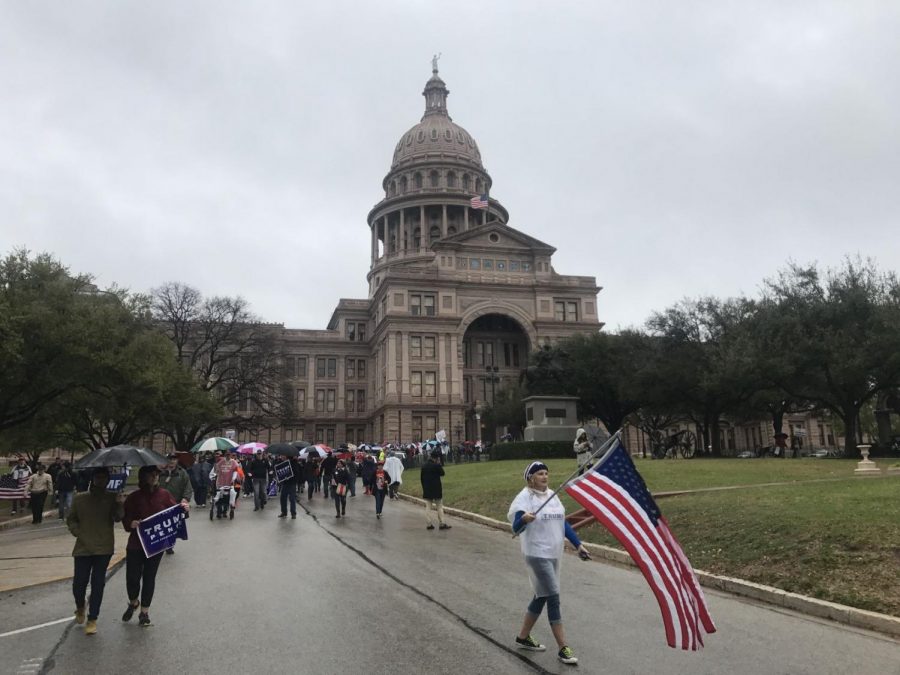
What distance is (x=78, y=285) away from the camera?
29203mm

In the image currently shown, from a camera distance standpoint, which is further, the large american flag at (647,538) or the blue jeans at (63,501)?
the blue jeans at (63,501)

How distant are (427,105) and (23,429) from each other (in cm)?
8778

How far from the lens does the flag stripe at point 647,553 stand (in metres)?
5.91

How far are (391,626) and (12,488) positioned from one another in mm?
22670

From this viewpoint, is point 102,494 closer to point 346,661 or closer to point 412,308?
point 346,661

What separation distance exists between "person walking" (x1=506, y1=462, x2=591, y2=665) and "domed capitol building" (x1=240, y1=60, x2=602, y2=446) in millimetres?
55365

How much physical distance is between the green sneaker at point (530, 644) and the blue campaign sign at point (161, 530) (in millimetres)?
4092

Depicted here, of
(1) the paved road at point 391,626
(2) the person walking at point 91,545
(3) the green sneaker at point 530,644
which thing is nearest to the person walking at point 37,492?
(1) the paved road at point 391,626

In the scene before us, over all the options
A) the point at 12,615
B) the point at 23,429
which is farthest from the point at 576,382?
the point at 12,615

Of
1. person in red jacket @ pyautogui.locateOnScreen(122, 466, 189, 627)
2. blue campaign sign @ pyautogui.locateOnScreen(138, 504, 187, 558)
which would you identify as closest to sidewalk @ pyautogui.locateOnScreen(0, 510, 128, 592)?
person in red jacket @ pyautogui.locateOnScreen(122, 466, 189, 627)

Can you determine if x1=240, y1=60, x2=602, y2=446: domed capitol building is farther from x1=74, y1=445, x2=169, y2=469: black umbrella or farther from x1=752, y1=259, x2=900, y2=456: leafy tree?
x1=74, y1=445, x2=169, y2=469: black umbrella

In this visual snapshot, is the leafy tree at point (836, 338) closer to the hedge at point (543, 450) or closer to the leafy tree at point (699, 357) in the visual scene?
the leafy tree at point (699, 357)

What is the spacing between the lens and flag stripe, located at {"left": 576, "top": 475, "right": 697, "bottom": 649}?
591 centimetres

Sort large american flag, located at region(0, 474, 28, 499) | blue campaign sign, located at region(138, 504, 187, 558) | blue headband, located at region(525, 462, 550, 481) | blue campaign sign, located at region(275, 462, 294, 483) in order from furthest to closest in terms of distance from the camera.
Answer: large american flag, located at region(0, 474, 28, 499) < blue campaign sign, located at region(275, 462, 294, 483) < blue campaign sign, located at region(138, 504, 187, 558) < blue headband, located at region(525, 462, 550, 481)
